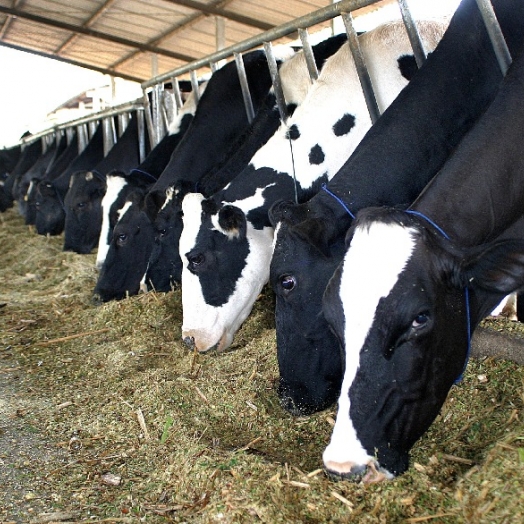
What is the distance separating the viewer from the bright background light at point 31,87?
30516 millimetres

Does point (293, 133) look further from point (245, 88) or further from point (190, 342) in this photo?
point (245, 88)

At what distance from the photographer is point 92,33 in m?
17.2

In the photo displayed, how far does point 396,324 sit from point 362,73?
8.80 ft

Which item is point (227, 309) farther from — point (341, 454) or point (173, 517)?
point (341, 454)

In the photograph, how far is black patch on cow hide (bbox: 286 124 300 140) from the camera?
4773mm

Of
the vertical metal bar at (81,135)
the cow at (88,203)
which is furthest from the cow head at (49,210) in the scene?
the cow at (88,203)

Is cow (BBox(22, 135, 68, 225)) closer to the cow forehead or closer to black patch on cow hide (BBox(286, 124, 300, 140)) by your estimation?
black patch on cow hide (BBox(286, 124, 300, 140))

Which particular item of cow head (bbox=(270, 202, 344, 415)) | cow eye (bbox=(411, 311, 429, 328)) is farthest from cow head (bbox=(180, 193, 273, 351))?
cow eye (bbox=(411, 311, 429, 328))

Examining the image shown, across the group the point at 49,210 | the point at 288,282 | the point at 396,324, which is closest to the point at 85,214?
the point at 49,210

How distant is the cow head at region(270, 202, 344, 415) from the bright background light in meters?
26.5

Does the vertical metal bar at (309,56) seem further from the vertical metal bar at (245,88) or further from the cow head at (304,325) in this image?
the cow head at (304,325)

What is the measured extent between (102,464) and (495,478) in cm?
198

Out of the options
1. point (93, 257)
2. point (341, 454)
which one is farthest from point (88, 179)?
point (341, 454)

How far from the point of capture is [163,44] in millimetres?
17000
